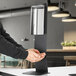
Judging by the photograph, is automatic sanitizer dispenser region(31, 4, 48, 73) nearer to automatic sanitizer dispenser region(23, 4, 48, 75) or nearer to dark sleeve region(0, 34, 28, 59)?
automatic sanitizer dispenser region(23, 4, 48, 75)

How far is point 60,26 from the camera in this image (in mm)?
10492

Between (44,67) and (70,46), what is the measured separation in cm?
570

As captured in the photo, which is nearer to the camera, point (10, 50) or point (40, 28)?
point (10, 50)

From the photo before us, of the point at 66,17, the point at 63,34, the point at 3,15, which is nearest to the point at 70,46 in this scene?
the point at 66,17

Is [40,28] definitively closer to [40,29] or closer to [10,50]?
[40,29]

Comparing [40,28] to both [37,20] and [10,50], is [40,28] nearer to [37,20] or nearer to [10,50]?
[37,20]

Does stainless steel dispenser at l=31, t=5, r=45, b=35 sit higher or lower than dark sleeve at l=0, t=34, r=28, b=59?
higher

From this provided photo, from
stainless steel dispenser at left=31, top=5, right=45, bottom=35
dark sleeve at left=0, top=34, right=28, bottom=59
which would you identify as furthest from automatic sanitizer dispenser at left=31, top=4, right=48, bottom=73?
dark sleeve at left=0, top=34, right=28, bottom=59

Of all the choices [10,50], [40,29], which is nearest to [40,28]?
[40,29]

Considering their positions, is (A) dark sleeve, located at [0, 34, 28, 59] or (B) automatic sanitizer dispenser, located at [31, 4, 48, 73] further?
(B) automatic sanitizer dispenser, located at [31, 4, 48, 73]

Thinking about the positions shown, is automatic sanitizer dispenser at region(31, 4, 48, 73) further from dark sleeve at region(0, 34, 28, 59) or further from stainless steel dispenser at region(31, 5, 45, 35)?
dark sleeve at region(0, 34, 28, 59)

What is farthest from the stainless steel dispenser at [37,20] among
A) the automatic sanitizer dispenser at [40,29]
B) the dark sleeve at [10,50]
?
the dark sleeve at [10,50]

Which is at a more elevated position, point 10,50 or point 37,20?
point 37,20

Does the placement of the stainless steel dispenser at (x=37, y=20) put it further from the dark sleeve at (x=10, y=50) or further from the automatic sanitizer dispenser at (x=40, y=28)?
the dark sleeve at (x=10, y=50)
